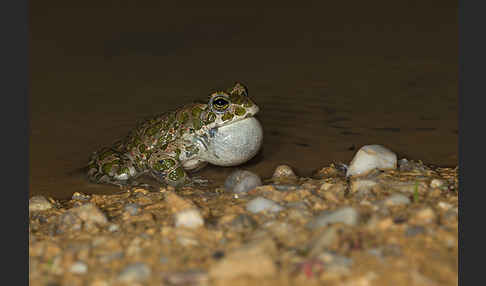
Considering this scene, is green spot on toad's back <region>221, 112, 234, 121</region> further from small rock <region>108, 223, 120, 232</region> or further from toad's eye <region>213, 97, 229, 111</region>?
small rock <region>108, 223, 120, 232</region>

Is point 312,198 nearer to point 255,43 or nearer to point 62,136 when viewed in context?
point 62,136

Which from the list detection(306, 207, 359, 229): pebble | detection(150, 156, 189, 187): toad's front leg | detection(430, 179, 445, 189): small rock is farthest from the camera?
detection(150, 156, 189, 187): toad's front leg

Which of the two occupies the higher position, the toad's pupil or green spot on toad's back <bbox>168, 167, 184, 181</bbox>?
the toad's pupil

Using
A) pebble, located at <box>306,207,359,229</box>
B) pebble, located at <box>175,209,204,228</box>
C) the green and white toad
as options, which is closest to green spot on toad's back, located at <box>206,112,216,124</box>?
the green and white toad

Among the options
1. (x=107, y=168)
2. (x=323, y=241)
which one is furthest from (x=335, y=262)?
(x=107, y=168)

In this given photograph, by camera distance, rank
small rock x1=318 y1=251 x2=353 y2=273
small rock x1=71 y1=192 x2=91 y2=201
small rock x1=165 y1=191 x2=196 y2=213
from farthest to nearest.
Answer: small rock x1=71 y1=192 x2=91 y2=201 → small rock x1=165 y1=191 x2=196 y2=213 → small rock x1=318 y1=251 x2=353 y2=273

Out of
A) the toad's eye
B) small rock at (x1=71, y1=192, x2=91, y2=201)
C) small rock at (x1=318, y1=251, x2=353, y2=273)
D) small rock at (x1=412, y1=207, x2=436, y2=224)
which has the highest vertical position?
the toad's eye
